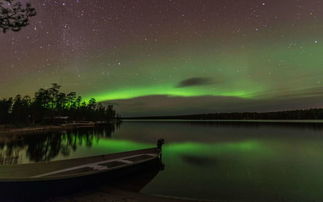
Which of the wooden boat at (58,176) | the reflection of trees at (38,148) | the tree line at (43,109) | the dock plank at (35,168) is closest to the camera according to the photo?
the wooden boat at (58,176)

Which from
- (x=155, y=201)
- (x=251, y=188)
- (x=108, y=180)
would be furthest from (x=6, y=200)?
(x=251, y=188)

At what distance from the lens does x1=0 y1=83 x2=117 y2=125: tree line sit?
76688 mm

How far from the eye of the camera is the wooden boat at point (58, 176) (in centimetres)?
777

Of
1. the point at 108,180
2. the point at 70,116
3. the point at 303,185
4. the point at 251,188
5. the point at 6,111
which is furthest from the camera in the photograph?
the point at 70,116

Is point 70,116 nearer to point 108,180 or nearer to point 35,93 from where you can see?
point 35,93

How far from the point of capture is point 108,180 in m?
11.2

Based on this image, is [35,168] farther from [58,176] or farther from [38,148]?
[38,148]

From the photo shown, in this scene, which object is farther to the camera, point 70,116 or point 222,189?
point 70,116

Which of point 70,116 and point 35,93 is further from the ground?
point 35,93

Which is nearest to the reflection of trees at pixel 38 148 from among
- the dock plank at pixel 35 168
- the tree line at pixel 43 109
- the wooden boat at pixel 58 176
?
the dock plank at pixel 35 168

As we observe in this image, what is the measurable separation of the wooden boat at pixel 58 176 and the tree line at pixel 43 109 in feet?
223

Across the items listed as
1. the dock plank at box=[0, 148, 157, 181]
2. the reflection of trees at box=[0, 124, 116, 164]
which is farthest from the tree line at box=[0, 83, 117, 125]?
the dock plank at box=[0, 148, 157, 181]

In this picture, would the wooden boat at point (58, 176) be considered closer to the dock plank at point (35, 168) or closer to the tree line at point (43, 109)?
the dock plank at point (35, 168)

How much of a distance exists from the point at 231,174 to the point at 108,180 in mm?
12751
